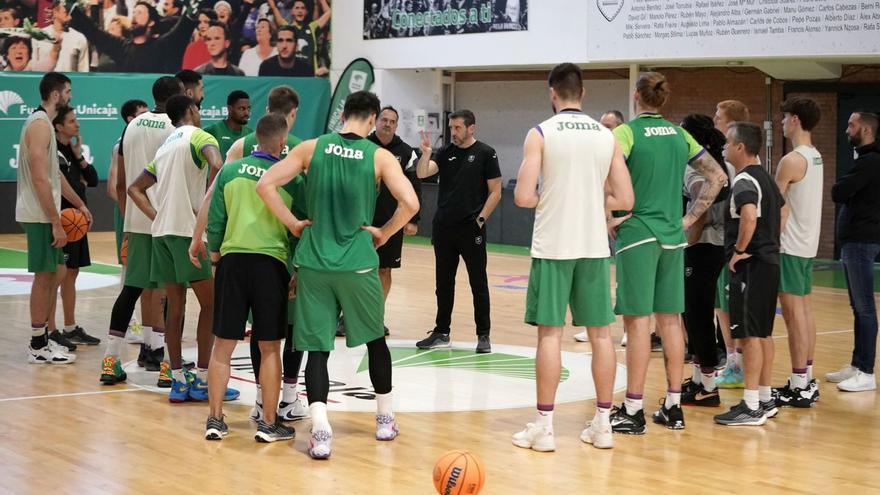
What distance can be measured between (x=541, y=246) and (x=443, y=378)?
2253mm

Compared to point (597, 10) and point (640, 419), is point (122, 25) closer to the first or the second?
point (597, 10)

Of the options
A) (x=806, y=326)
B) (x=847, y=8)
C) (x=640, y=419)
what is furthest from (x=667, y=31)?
(x=640, y=419)

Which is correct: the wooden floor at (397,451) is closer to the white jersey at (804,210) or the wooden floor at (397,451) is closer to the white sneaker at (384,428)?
the white sneaker at (384,428)

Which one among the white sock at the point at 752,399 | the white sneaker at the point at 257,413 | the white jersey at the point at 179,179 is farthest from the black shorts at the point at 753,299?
the white jersey at the point at 179,179

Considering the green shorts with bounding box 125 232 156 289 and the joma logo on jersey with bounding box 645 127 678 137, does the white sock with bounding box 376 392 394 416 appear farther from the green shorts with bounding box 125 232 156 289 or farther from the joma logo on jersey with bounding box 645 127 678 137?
the green shorts with bounding box 125 232 156 289

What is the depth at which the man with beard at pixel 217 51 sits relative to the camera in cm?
2189

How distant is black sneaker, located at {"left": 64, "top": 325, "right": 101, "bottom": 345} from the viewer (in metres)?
9.44

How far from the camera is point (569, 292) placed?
6.33 meters

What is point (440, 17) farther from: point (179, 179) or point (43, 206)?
point (179, 179)

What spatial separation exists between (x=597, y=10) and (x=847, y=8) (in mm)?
4032

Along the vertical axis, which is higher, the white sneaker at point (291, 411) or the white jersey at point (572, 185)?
the white jersey at point (572, 185)

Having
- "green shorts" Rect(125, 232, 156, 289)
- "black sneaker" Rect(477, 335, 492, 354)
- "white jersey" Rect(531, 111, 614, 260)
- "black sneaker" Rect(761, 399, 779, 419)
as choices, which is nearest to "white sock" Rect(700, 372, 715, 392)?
"black sneaker" Rect(761, 399, 779, 419)

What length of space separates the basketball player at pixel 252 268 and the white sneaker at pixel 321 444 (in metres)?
0.42

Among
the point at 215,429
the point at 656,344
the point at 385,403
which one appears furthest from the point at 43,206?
the point at 656,344
